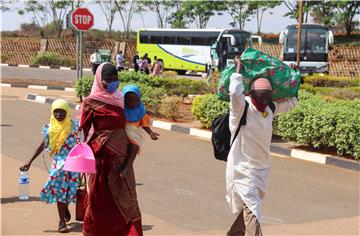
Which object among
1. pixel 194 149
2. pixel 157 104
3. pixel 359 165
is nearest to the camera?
pixel 359 165

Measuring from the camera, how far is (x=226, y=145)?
4.57 meters

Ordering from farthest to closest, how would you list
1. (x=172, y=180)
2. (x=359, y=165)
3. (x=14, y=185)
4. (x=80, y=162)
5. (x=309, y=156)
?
(x=309, y=156)
(x=359, y=165)
(x=172, y=180)
(x=14, y=185)
(x=80, y=162)

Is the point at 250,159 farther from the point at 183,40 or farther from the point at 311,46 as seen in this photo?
the point at 183,40

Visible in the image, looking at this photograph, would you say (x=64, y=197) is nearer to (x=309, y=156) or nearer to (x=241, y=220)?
(x=241, y=220)

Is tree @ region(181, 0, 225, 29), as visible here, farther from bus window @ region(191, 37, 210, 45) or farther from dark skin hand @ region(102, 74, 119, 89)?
dark skin hand @ region(102, 74, 119, 89)

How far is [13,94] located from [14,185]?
14186mm

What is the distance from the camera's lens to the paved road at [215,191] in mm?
5980

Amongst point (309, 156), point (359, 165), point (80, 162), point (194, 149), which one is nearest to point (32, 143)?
point (194, 149)

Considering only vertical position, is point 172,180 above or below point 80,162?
below

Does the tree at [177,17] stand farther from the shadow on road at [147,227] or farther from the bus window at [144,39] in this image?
the shadow on road at [147,227]

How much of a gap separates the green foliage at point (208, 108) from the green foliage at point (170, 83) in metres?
3.83

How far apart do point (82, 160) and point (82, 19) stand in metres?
14.6

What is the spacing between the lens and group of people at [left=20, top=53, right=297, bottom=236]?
14.4 ft

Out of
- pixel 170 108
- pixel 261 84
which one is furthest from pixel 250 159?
pixel 170 108
